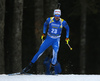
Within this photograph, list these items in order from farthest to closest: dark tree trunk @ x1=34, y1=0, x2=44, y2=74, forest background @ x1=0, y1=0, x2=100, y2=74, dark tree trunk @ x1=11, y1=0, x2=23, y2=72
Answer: dark tree trunk @ x1=34, y1=0, x2=44, y2=74, forest background @ x1=0, y1=0, x2=100, y2=74, dark tree trunk @ x1=11, y1=0, x2=23, y2=72

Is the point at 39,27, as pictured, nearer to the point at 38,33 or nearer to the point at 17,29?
the point at 38,33

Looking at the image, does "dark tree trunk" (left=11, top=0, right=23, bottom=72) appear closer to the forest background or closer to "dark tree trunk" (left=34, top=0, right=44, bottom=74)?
the forest background

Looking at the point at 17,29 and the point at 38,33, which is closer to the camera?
the point at 17,29

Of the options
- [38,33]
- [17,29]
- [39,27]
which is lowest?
[38,33]

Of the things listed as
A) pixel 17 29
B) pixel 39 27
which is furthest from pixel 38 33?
pixel 17 29

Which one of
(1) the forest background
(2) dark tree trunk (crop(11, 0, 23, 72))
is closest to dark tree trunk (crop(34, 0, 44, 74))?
(1) the forest background

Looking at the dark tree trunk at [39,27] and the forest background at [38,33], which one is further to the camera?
the dark tree trunk at [39,27]

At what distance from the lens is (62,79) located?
876 centimetres

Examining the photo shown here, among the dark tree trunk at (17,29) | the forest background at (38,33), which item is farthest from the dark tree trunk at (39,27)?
the dark tree trunk at (17,29)

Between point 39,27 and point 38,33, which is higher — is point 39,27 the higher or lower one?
the higher one

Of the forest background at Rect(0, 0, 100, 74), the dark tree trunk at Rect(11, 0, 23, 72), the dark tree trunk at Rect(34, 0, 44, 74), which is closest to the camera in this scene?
the dark tree trunk at Rect(11, 0, 23, 72)

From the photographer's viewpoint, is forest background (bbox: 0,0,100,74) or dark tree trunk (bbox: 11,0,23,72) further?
forest background (bbox: 0,0,100,74)

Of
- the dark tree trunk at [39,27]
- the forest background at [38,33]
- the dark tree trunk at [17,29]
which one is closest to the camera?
the dark tree trunk at [17,29]

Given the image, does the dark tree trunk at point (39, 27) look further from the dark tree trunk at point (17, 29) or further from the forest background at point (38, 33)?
the dark tree trunk at point (17, 29)
